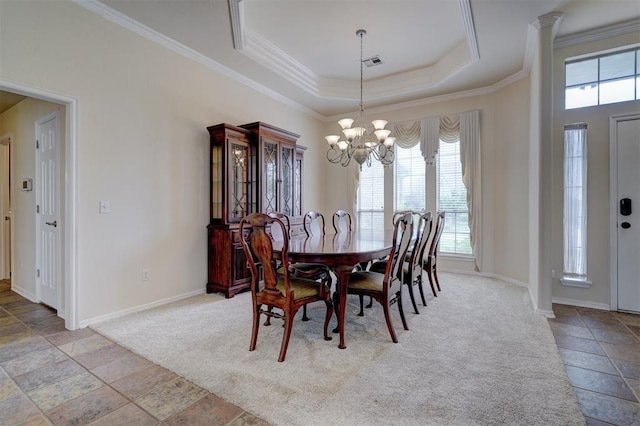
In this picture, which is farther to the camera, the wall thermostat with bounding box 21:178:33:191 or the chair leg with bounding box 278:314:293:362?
the wall thermostat with bounding box 21:178:33:191

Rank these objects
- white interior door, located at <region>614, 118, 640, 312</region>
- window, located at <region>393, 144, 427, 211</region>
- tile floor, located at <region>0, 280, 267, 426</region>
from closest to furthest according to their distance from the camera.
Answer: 1. tile floor, located at <region>0, 280, 267, 426</region>
2. white interior door, located at <region>614, 118, 640, 312</region>
3. window, located at <region>393, 144, 427, 211</region>

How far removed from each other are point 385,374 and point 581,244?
9.65 feet

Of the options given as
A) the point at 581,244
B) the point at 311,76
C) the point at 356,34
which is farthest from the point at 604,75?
the point at 311,76

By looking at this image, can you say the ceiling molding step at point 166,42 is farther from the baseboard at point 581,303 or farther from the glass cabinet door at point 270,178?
the baseboard at point 581,303

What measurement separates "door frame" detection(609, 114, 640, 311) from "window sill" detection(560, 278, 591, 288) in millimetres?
195

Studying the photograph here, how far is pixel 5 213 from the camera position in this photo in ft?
15.1

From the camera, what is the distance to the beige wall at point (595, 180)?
330cm

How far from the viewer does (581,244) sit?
343 centimetres

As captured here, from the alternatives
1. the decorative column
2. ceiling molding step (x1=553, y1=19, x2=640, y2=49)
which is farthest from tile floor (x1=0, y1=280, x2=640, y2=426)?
ceiling molding step (x1=553, y1=19, x2=640, y2=49)

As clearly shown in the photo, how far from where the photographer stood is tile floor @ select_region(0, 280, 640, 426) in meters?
1.65

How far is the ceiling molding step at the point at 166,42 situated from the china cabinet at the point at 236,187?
0.79 m

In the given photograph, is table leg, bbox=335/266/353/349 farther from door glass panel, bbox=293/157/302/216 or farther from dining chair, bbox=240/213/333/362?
door glass panel, bbox=293/157/302/216

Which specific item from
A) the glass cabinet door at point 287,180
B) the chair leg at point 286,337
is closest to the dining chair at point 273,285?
the chair leg at point 286,337

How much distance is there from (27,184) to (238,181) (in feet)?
8.31
